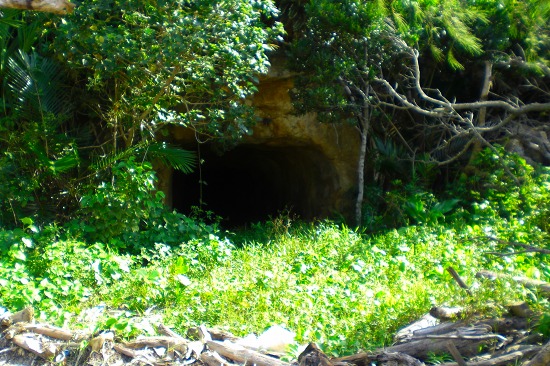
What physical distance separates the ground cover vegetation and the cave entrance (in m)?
1.44

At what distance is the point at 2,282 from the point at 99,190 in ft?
6.53

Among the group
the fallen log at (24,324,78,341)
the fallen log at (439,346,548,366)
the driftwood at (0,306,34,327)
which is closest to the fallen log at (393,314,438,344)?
the fallen log at (439,346,548,366)

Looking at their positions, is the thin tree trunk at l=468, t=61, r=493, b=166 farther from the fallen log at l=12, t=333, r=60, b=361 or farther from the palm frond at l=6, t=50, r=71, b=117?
the fallen log at l=12, t=333, r=60, b=361

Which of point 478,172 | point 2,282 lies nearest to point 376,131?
point 478,172

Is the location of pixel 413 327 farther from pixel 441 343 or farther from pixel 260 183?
pixel 260 183

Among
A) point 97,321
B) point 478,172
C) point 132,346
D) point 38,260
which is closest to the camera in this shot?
point 132,346

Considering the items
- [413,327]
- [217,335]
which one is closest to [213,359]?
[217,335]

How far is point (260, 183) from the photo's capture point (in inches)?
706

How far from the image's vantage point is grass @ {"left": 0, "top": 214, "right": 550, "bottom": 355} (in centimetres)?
498

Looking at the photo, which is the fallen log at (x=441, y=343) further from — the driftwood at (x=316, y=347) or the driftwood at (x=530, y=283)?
the driftwood at (x=530, y=283)

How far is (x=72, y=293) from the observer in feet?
19.5

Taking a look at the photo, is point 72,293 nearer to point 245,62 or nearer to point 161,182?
point 245,62

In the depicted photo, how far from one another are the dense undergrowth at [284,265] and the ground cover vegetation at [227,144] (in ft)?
0.08

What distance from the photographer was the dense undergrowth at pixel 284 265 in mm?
5172
